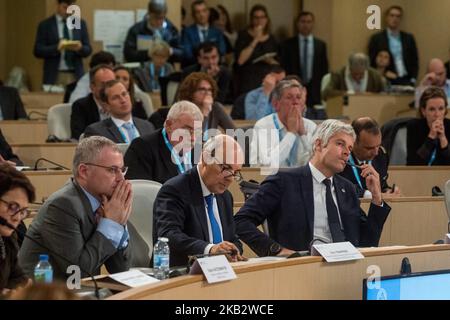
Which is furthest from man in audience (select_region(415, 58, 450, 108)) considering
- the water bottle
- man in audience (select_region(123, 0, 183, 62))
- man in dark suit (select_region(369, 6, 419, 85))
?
the water bottle

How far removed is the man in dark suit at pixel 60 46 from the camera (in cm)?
1020

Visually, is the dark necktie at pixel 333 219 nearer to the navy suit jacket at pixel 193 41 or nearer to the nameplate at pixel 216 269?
the nameplate at pixel 216 269

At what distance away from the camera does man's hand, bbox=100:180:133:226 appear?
4176mm

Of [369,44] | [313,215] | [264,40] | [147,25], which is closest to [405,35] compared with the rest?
[369,44]

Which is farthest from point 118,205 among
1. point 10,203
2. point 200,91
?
point 200,91

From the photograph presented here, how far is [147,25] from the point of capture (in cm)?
1006

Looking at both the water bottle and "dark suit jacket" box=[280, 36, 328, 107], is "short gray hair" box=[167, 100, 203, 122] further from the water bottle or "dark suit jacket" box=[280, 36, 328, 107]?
"dark suit jacket" box=[280, 36, 328, 107]

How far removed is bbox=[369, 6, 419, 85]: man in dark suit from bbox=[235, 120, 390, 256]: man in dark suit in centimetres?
620

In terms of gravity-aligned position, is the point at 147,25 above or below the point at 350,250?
above

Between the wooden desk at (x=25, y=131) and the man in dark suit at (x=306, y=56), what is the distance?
3743 millimetres

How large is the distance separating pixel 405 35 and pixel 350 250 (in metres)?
7.53

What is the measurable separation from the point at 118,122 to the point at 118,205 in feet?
8.58
